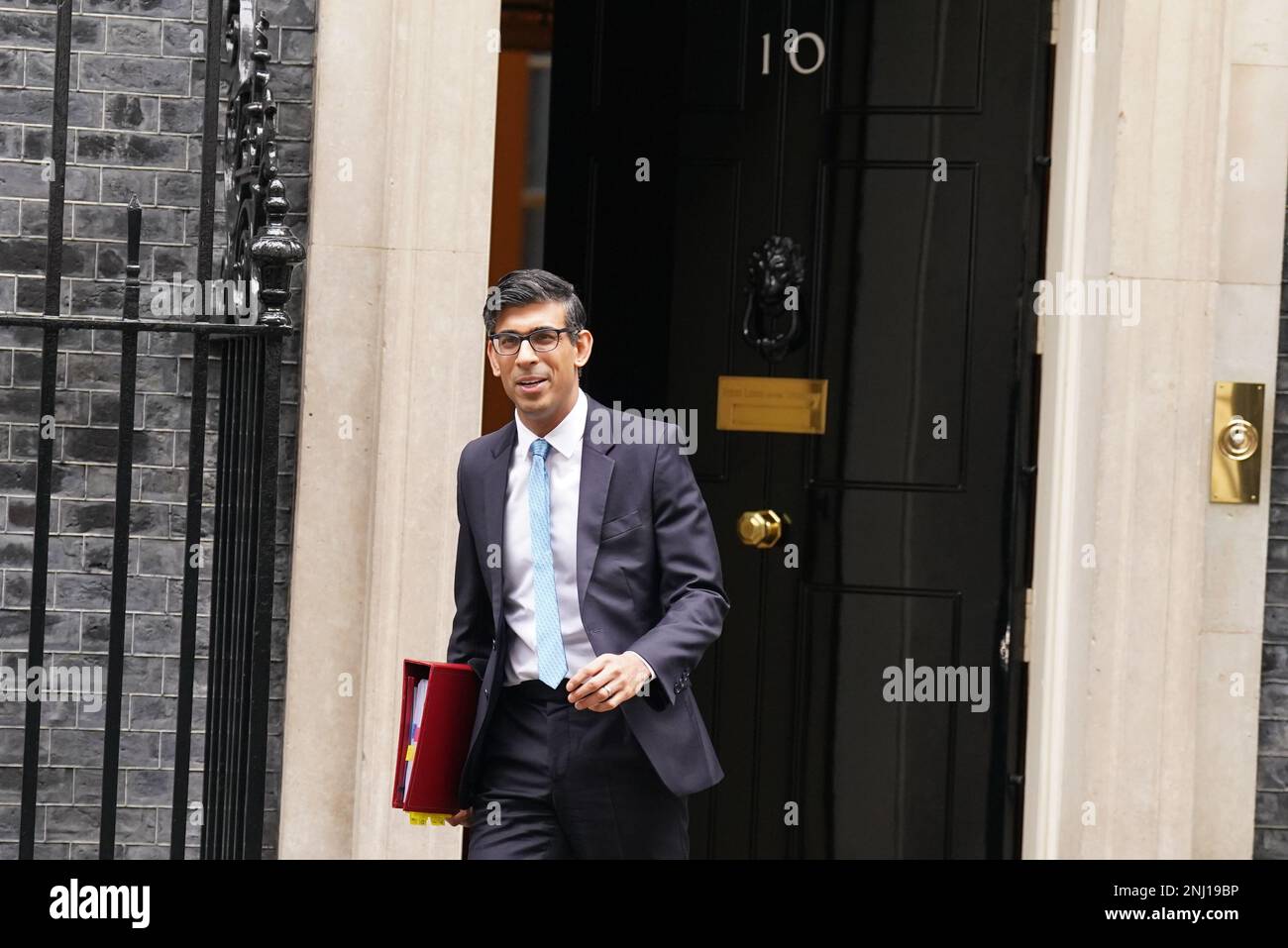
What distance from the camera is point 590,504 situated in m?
3.39

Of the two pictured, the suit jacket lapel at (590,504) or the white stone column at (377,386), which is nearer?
the suit jacket lapel at (590,504)

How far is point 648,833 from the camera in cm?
341

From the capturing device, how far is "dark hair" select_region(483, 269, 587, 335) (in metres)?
3.31

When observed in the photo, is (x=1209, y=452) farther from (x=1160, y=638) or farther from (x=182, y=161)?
(x=182, y=161)

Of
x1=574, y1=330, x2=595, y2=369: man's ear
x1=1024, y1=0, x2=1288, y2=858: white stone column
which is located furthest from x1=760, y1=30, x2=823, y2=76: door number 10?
x1=574, y1=330, x2=595, y2=369: man's ear

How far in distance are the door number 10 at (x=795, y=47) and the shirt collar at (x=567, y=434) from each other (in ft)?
7.80

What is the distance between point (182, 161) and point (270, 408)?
4.26 ft

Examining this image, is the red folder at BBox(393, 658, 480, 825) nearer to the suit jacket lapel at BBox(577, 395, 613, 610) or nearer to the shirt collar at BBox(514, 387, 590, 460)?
the suit jacket lapel at BBox(577, 395, 613, 610)

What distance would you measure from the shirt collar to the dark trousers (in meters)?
0.50

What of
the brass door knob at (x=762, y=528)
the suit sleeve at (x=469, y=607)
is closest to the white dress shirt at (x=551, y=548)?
the suit sleeve at (x=469, y=607)

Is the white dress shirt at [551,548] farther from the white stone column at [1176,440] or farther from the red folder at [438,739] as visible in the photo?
the white stone column at [1176,440]

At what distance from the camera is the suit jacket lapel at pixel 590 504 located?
11.1ft

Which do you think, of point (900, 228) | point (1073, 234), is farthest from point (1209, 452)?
→ point (900, 228)

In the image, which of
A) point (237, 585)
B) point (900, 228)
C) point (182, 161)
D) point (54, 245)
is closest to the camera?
point (54, 245)
